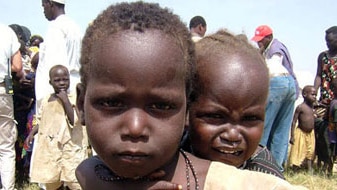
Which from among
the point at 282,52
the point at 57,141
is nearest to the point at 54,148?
the point at 57,141

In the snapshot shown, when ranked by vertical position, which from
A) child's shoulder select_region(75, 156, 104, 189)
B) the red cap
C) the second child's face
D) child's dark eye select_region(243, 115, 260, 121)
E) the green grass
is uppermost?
the red cap

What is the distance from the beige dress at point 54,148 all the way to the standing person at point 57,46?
275 mm

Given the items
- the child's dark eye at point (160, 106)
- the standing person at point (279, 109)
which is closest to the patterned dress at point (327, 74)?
the standing person at point (279, 109)

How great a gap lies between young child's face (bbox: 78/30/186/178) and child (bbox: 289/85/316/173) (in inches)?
250

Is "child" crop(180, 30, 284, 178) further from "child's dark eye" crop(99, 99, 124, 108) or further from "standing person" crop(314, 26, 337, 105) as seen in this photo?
"standing person" crop(314, 26, 337, 105)

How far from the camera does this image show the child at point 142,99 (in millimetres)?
1156

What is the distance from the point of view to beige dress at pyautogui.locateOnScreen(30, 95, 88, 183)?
4996 millimetres

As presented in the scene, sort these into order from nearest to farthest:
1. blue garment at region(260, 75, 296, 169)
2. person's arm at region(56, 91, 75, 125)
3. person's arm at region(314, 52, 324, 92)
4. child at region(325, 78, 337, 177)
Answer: blue garment at region(260, 75, 296, 169)
person's arm at region(56, 91, 75, 125)
child at region(325, 78, 337, 177)
person's arm at region(314, 52, 324, 92)

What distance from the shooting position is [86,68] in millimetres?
1269

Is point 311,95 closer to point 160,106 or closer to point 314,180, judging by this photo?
point 314,180

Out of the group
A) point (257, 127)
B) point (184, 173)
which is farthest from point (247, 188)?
point (257, 127)

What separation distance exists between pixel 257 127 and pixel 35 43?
337 inches

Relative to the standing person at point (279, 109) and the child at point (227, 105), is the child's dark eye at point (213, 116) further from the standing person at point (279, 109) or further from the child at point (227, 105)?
the standing person at point (279, 109)

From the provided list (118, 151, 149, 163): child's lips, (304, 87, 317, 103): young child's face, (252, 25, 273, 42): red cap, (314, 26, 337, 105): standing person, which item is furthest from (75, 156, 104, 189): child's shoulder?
(304, 87, 317, 103): young child's face
